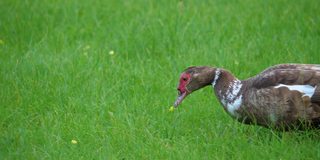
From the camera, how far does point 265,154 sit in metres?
6.56

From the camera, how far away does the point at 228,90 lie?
7188 millimetres

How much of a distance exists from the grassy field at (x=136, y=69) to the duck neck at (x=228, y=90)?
0.29m

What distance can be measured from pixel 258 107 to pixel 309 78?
0.55 m

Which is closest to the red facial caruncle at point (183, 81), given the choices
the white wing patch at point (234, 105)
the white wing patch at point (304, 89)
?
the white wing patch at point (234, 105)

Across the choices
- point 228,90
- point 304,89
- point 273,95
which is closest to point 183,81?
point 228,90

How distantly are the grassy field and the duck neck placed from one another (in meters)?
0.29

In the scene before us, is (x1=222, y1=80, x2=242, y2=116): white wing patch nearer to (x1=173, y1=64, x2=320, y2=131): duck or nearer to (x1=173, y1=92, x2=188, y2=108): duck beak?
(x1=173, y1=64, x2=320, y2=131): duck

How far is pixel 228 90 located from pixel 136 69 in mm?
1919

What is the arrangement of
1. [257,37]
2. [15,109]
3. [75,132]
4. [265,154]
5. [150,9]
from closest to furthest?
1. [265,154]
2. [75,132]
3. [15,109]
4. [257,37]
5. [150,9]

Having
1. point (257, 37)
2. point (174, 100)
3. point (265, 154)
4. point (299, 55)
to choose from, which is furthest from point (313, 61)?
point (265, 154)

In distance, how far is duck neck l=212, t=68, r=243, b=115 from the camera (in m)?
7.09

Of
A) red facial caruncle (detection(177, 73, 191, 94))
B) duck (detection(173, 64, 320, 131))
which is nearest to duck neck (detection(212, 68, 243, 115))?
duck (detection(173, 64, 320, 131))

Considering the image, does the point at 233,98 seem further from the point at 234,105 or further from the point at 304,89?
the point at 304,89

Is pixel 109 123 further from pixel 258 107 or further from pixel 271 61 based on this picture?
pixel 271 61
